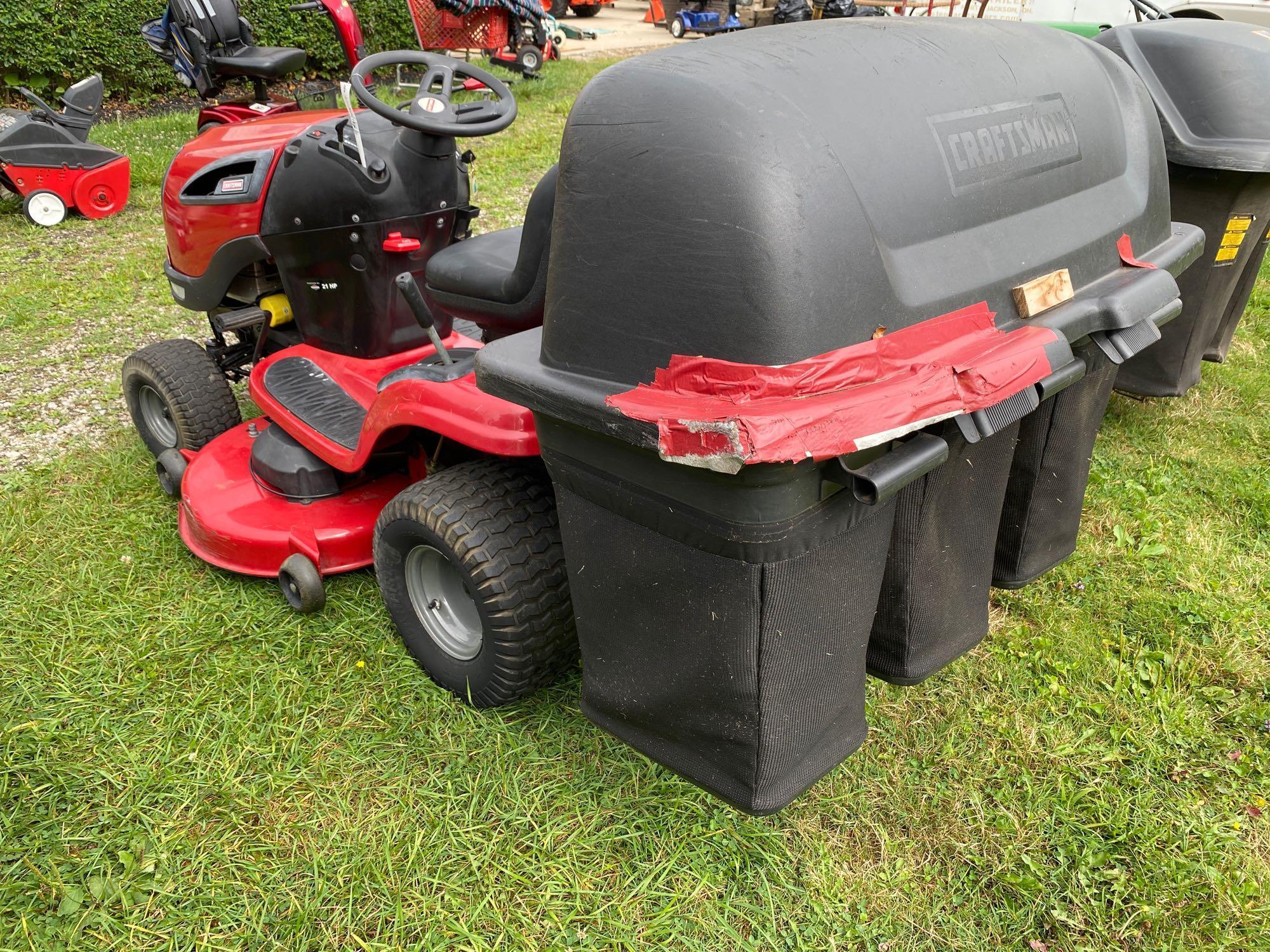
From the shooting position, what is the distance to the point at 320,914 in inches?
74.0

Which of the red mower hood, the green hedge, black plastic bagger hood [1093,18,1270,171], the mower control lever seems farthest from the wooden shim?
the green hedge

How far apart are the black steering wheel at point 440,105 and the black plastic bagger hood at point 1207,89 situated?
198 cm

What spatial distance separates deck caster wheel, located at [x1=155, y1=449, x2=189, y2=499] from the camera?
9.99 feet

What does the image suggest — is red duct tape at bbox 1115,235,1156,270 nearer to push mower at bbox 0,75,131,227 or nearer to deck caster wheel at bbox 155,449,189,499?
deck caster wheel at bbox 155,449,189,499

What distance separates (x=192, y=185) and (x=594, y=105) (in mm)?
2112

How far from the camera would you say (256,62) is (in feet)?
14.3

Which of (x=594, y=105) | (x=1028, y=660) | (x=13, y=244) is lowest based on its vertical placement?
(x=13, y=244)

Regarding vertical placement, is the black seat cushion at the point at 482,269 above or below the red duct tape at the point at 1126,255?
below

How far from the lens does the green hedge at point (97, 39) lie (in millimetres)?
9164

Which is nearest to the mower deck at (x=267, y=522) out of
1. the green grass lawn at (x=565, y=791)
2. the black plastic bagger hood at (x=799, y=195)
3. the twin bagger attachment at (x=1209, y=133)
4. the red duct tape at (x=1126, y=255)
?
the green grass lawn at (x=565, y=791)

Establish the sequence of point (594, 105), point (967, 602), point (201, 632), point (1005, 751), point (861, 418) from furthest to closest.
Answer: point (201, 632)
point (1005, 751)
point (967, 602)
point (594, 105)
point (861, 418)

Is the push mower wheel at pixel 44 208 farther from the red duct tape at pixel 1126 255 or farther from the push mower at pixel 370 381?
the red duct tape at pixel 1126 255

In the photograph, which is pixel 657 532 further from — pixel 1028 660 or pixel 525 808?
pixel 1028 660

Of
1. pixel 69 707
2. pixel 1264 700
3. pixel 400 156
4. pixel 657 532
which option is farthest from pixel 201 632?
pixel 1264 700
